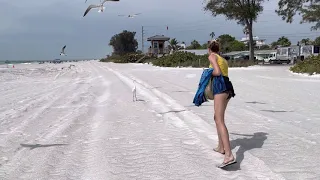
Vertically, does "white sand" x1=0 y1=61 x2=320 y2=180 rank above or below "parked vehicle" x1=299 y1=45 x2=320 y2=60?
below

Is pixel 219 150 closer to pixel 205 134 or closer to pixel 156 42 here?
pixel 205 134

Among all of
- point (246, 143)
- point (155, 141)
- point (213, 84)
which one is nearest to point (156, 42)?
point (155, 141)

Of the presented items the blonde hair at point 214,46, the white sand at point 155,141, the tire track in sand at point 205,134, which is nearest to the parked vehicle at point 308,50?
the white sand at point 155,141

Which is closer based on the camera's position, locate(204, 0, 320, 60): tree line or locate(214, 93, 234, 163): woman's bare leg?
locate(214, 93, 234, 163): woman's bare leg

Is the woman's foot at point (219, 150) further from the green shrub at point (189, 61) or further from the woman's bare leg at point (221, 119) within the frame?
the green shrub at point (189, 61)

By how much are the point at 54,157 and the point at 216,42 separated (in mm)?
2946

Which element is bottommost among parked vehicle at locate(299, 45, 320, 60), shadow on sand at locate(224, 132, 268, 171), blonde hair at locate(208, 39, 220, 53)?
shadow on sand at locate(224, 132, 268, 171)

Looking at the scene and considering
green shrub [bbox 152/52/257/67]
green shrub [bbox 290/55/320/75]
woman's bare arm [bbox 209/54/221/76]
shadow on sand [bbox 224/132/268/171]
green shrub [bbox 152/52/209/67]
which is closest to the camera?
woman's bare arm [bbox 209/54/221/76]

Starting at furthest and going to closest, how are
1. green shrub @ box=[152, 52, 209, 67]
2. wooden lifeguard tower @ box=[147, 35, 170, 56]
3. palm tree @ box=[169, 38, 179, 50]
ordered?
palm tree @ box=[169, 38, 179, 50] → wooden lifeguard tower @ box=[147, 35, 170, 56] → green shrub @ box=[152, 52, 209, 67]

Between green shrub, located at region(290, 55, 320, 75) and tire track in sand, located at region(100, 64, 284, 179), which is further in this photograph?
green shrub, located at region(290, 55, 320, 75)

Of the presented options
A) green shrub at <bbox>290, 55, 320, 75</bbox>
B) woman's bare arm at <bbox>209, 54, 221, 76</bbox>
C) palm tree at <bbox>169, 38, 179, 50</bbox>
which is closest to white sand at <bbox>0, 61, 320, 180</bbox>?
woman's bare arm at <bbox>209, 54, 221, 76</bbox>

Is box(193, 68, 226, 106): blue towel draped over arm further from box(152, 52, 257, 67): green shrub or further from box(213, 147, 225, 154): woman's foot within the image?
box(152, 52, 257, 67): green shrub

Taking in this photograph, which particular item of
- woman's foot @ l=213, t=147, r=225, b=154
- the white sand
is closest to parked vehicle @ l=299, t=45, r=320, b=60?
the white sand

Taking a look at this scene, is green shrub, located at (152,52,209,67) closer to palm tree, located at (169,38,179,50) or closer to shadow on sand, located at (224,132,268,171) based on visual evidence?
shadow on sand, located at (224,132,268,171)
